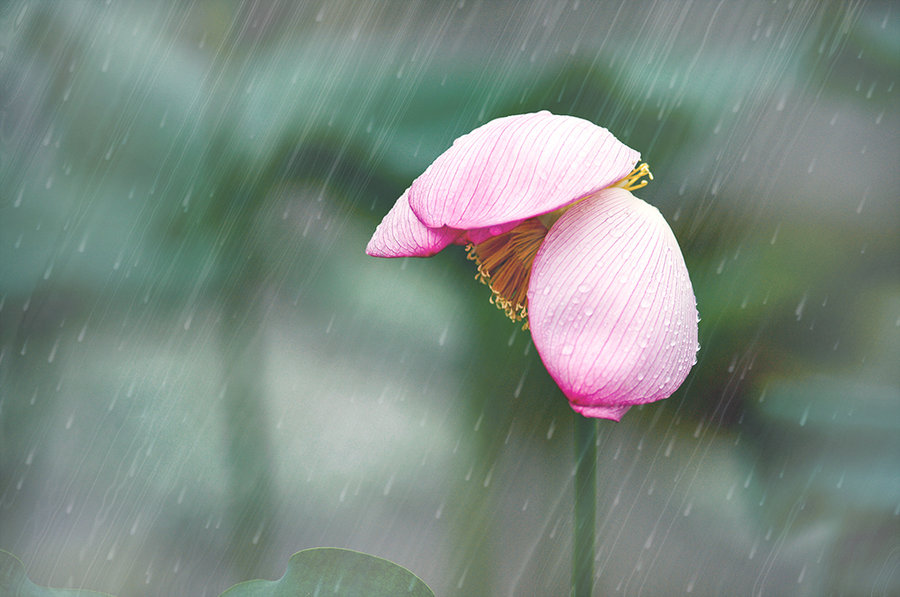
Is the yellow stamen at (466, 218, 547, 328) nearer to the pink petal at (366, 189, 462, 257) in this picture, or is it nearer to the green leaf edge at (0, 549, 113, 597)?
the pink petal at (366, 189, 462, 257)

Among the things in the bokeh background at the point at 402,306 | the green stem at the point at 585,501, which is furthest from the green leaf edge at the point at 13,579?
the green stem at the point at 585,501

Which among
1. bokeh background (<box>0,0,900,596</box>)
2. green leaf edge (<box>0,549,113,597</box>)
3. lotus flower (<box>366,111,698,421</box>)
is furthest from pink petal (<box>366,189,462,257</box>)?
green leaf edge (<box>0,549,113,597</box>)

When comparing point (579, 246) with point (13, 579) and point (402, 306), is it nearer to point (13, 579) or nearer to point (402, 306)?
point (402, 306)

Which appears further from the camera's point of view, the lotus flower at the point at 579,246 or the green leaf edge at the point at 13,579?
the green leaf edge at the point at 13,579

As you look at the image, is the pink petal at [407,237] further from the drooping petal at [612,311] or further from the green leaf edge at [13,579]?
the green leaf edge at [13,579]

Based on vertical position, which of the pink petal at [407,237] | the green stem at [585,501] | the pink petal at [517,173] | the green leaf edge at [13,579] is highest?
the pink petal at [517,173]

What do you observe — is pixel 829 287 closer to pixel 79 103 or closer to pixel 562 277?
pixel 562 277
